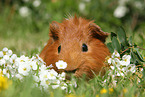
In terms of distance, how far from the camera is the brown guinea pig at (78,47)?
7.29 ft

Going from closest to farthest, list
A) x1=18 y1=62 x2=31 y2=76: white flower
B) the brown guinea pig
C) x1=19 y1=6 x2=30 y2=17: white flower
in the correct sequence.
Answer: x1=18 y1=62 x2=31 y2=76: white flower, the brown guinea pig, x1=19 y1=6 x2=30 y2=17: white flower

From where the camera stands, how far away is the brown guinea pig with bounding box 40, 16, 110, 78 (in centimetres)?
222

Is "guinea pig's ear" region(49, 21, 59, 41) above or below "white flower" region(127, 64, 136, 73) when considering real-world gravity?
above

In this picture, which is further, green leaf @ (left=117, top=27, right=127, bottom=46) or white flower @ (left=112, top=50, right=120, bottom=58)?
green leaf @ (left=117, top=27, right=127, bottom=46)

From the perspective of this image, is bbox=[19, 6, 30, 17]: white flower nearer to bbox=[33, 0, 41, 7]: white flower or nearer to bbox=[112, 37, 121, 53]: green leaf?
bbox=[33, 0, 41, 7]: white flower

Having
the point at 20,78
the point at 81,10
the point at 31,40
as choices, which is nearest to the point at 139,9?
the point at 81,10

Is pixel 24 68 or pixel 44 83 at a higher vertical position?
pixel 24 68

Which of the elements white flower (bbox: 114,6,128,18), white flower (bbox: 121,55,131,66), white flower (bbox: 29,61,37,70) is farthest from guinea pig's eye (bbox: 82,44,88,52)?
white flower (bbox: 114,6,128,18)

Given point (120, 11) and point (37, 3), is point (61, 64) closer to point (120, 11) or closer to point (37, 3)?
point (120, 11)

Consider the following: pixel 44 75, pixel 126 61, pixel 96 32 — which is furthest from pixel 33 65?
pixel 126 61

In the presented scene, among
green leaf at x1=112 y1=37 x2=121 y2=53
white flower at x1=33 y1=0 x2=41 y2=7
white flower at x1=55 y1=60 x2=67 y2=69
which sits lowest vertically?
white flower at x1=55 y1=60 x2=67 y2=69

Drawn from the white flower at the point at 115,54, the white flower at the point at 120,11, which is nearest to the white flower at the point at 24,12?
the white flower at the point at 120,11

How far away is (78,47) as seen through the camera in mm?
2350

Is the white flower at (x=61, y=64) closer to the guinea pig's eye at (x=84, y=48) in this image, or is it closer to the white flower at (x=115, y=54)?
the guinea pig's eye at (x=84, y=48)
